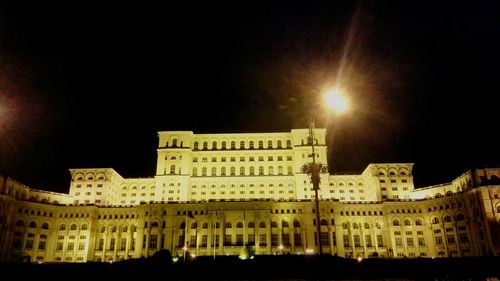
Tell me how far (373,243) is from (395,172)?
20.8 m

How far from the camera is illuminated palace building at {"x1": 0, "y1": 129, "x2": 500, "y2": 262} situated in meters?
78.0

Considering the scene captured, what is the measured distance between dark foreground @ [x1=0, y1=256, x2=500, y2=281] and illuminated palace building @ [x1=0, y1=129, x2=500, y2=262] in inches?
1373

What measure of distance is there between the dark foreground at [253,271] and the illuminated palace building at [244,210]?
34.9 meters

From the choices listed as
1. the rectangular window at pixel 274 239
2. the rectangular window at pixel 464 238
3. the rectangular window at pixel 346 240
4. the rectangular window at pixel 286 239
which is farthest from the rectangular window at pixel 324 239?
the rectangular window at pixel 464 238

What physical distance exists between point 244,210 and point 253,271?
45823mm

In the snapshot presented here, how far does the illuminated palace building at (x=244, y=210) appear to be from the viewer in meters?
78.0

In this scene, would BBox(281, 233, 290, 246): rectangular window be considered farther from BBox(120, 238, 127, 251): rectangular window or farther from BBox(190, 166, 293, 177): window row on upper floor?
BBox(120, 238, 127, 251): rectangular window

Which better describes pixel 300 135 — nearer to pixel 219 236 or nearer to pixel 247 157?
pixel 247 157

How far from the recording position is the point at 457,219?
79.1 m

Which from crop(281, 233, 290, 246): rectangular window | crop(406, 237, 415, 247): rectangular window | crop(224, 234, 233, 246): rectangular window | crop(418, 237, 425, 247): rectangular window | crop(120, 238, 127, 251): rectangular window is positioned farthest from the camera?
crop(120, 238, 127, 251): rectangular window

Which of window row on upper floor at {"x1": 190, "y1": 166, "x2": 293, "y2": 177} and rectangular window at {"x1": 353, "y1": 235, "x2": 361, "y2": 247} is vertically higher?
window row on upper floor at {"x1": 190, "y1": 166, "x2": 293, "y2": 177}

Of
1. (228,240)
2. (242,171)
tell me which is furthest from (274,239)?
(242,171)

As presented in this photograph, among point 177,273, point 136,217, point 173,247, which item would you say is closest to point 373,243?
point 173,247

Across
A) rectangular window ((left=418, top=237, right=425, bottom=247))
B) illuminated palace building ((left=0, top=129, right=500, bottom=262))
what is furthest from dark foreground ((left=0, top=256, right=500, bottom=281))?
rectangular window ((left=418, top=237, right=425, bottom=247))
